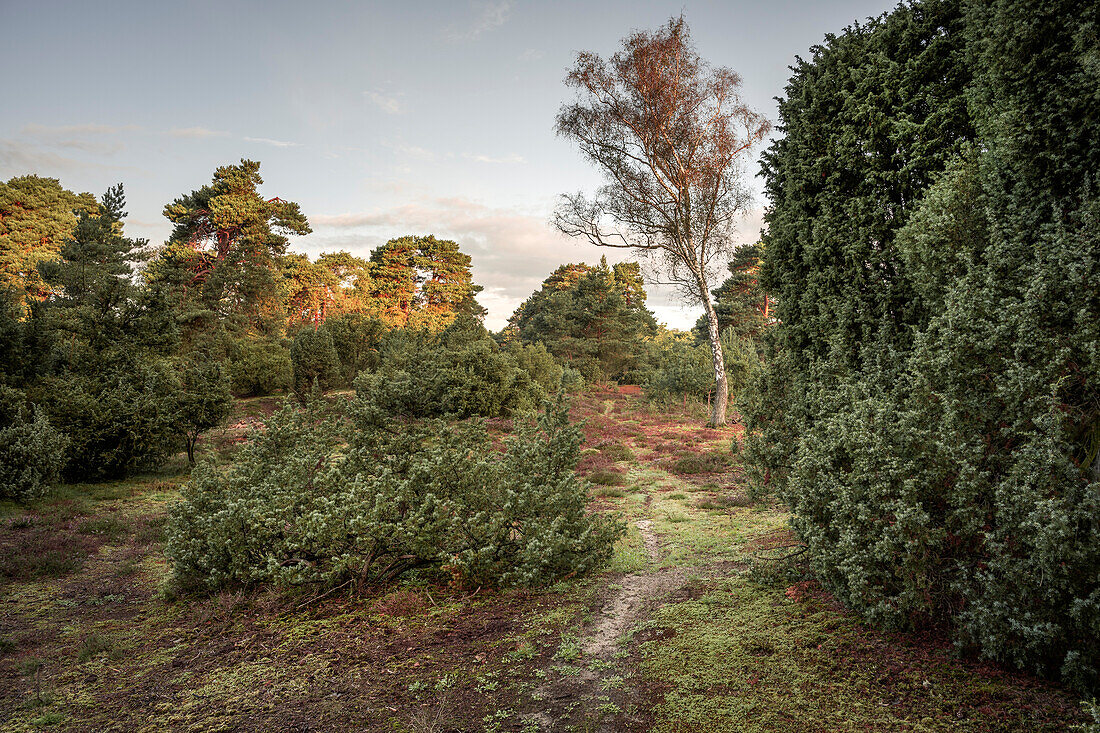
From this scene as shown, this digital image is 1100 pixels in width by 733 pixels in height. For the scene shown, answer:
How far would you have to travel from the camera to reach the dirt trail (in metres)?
3.21

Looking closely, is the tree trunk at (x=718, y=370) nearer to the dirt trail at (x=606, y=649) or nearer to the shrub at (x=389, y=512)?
the dirt trail at (x=606, y=649)

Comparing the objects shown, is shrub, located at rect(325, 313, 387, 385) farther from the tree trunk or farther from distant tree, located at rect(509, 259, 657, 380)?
the tree trunk

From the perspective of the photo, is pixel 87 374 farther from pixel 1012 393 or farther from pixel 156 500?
pixel 1012 393

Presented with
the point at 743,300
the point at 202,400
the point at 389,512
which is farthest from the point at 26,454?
the point at 743,300

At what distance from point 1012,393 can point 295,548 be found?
566 cm

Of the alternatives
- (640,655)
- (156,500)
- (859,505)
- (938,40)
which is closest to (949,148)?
(938,40)

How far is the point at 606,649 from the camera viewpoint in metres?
4.05

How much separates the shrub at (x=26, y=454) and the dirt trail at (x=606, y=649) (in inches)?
416

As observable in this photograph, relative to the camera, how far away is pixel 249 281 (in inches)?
1232

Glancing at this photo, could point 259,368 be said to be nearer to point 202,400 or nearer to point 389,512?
point 202,400

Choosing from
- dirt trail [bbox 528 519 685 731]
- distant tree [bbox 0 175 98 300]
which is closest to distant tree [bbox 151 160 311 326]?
distant tree [bbox 0 175 98 300]

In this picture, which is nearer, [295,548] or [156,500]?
[295,548]

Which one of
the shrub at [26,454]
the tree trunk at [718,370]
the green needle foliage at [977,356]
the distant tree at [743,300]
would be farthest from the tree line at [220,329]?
the distant tree at [743,300]

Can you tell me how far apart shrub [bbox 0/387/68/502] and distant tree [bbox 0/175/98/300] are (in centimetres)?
2732
